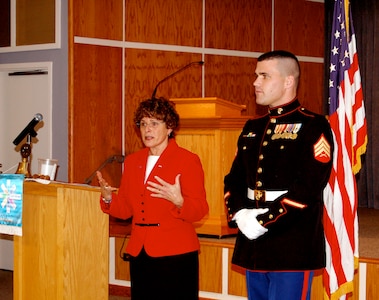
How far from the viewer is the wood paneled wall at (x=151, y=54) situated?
6805 millimetres

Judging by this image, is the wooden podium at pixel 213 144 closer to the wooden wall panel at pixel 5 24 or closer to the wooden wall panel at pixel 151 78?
the wooden wall panel at pixel 151 78

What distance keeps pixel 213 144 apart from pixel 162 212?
84.2 inches

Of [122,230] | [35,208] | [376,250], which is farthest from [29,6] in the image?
[376,250]

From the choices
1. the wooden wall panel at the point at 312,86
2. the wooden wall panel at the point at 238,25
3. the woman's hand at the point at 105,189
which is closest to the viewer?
the woman's hand at the point at 105,189

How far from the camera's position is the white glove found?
3133 mm

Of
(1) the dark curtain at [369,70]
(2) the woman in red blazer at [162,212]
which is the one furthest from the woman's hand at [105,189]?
(1) the dark curtain at [369,70]

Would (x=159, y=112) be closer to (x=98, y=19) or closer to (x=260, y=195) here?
(x=260, y=195)

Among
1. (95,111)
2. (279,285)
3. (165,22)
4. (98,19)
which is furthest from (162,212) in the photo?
(165,22)

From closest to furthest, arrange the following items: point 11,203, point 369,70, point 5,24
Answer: point 11,203, point 5,24, point 369,70

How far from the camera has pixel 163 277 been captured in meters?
3.64

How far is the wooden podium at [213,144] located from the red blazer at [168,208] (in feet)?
6.44

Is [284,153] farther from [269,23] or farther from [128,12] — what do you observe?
[269,23]

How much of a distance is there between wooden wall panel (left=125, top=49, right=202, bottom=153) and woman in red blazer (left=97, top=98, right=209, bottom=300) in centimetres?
345

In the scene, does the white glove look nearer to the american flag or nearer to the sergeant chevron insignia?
the sergeant chevron insignia
